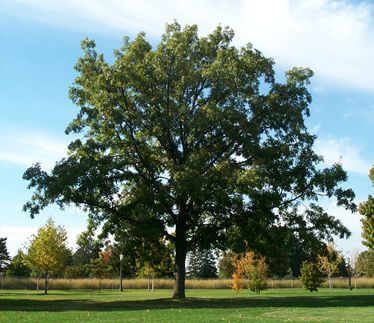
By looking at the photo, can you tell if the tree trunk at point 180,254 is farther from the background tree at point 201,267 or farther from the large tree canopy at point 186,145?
the background tree at point 201,267

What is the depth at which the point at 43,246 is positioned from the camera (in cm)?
5250

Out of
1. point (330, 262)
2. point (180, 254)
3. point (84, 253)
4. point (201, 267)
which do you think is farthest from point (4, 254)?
point (180, 254)

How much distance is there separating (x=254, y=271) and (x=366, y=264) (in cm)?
4697

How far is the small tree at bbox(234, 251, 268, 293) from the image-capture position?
46219 mm

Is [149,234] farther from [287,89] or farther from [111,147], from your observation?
[287,89]

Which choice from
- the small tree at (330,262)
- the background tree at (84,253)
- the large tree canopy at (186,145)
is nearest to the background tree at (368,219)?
the large tree canopy at (186,145)

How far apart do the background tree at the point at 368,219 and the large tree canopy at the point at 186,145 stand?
21.2 feet

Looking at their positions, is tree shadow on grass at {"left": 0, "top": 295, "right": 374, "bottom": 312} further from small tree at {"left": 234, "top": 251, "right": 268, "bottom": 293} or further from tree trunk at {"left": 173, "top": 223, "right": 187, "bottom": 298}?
small tree at {"left": 234, "top": 251, "right": 268, "bottom": 293}

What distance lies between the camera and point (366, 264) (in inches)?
3428

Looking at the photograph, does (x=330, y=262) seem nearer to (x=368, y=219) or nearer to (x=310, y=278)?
(x=310, y=278)

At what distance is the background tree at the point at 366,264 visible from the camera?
85150 mm

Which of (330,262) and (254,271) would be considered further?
(330,262)

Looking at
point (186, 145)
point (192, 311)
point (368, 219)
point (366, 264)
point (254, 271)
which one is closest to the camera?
point (192, 311)

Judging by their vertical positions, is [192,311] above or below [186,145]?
below
